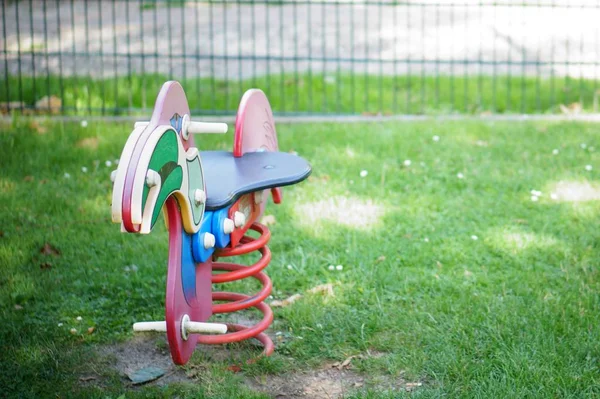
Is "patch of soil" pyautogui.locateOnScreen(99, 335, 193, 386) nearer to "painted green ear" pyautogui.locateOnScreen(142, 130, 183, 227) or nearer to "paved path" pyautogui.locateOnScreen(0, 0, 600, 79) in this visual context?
"painted green ear" pyautogui.locateOnScreen(142, 130, 183, 227)

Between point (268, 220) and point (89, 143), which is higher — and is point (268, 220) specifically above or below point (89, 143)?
below

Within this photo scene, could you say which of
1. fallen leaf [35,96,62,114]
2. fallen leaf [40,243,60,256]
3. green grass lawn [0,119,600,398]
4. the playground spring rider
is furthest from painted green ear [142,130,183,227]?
fallen leaf [35,96,62,114]

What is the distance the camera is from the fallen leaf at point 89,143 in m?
6.24

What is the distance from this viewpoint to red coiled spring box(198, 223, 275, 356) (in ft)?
11.2

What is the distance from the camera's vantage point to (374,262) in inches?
176

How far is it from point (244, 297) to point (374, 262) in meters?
0.95

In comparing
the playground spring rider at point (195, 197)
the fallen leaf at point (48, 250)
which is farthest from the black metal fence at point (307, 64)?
the playground spring rider at point (195, 197)

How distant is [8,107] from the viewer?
6777mm

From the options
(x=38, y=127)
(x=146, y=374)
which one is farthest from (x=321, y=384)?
(x=38, y=127)

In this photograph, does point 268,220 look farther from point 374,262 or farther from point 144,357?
point 144,357

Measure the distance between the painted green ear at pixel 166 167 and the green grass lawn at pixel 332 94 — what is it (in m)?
4.02

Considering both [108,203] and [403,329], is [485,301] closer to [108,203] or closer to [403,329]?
[403,329]

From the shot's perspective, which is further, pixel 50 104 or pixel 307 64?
pixel 307 64

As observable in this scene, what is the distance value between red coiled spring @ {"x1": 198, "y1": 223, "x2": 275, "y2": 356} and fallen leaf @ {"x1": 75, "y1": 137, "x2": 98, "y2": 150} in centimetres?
279
